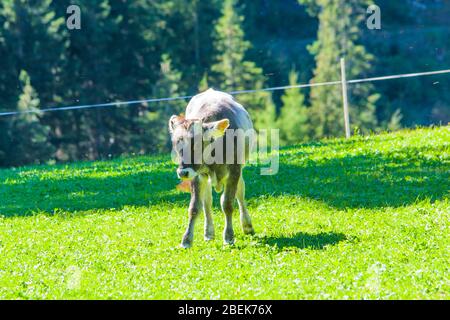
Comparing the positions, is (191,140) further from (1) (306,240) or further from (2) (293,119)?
(2) (293,119)

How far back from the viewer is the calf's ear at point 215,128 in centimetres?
1312

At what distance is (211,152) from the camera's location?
43.9ft

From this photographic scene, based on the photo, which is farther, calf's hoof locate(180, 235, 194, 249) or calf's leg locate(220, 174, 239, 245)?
calf's leg locate(220, 174, 239, 245)

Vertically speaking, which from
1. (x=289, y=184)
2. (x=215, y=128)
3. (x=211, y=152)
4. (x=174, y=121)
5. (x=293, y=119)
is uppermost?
(x=174, y=121)

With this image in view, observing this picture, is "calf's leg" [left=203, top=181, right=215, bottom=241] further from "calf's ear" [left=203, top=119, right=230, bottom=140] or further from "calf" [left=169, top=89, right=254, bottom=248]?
"calf's ear" [left=203, top=119, right=230, bottom=140]

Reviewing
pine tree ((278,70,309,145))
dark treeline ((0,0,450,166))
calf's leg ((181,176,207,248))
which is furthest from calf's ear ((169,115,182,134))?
pine tree ((278,70,309,145))

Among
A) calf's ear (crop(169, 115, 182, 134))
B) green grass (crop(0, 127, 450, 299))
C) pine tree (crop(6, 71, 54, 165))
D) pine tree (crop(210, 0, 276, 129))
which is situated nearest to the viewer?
green grass (crop(0, 127, 450, 299))

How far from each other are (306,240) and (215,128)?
225cm

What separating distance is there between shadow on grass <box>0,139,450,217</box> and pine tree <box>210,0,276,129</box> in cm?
5677

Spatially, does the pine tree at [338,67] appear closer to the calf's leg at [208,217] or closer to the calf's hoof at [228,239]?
the calf's leg at [208,217]

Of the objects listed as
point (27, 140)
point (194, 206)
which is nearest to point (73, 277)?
point (194, 206)

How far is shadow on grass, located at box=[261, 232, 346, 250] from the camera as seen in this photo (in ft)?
43.0

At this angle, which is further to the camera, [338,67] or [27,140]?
[338,67]
